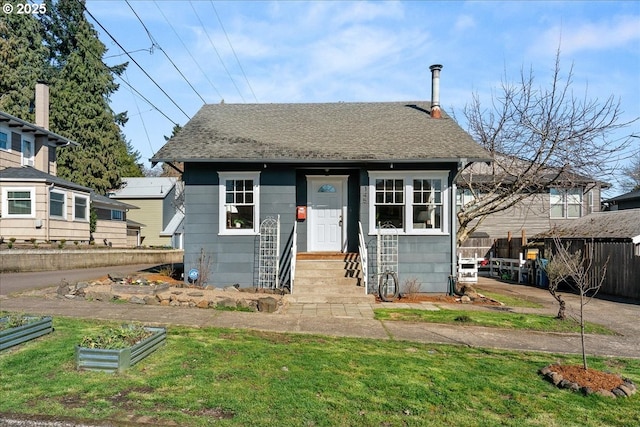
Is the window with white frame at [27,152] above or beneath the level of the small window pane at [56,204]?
above

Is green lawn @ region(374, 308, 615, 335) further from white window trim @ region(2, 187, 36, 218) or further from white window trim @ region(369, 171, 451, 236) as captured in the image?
white window trim @ region(2, 187, 36, 218)

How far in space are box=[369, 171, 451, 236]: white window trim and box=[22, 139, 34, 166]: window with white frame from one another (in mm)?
19411

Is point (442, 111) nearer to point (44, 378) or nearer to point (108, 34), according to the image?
point (108, 34)

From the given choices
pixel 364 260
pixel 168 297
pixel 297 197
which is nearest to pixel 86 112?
pixel 297 197

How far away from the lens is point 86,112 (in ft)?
112

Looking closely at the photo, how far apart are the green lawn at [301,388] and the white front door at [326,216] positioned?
6935mm

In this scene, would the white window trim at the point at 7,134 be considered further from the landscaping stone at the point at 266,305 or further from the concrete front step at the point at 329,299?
the landscaping stone at the point at 266,305

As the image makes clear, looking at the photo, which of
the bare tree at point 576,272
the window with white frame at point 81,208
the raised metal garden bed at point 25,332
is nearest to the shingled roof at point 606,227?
the bare tree at point 576,272

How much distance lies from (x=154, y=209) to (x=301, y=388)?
118 ft

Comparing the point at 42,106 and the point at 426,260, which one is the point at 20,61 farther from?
the point at 426,260

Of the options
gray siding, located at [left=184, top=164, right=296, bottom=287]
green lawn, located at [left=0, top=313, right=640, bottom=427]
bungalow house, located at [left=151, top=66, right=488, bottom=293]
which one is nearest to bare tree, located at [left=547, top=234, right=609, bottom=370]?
green lawn, located at [left=0, top=313, right=640, bottom=427]

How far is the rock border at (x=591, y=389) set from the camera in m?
4.85

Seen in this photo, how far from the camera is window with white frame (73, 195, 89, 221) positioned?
22.7 meters

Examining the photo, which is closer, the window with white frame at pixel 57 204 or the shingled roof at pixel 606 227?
the shingled roof at pixel 606 227
